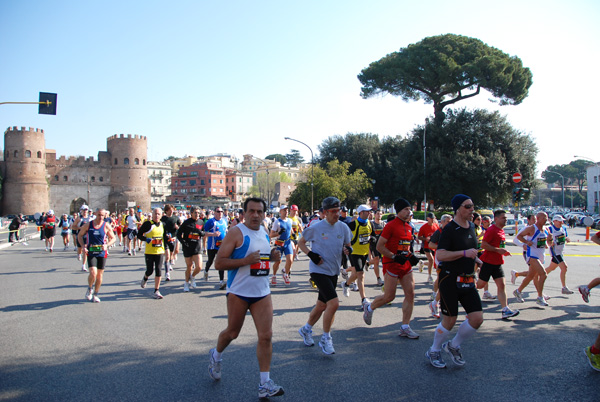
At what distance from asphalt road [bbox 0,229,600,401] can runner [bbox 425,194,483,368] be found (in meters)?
0.25

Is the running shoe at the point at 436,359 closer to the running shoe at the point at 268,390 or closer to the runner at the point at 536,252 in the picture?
the running shoe at the point at 268,390

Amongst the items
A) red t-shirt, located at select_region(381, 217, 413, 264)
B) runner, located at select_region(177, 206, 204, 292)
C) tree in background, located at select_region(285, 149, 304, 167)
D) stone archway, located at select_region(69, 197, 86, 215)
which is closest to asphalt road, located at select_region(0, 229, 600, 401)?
runner, located at select_region(177, 206, 204, 292)

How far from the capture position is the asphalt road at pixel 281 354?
13.5ft

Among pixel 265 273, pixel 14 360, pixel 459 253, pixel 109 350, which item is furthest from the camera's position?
pixel 109 350

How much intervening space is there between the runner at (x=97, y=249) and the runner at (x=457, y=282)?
5.92 metres

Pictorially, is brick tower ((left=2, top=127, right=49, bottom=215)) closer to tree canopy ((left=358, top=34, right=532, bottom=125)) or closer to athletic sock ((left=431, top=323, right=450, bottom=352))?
tree canopy ((left=358, top=34, right=532, bottom=125))

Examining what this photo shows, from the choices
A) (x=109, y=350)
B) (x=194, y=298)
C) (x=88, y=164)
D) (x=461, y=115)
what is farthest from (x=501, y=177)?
(x=88, y=164)

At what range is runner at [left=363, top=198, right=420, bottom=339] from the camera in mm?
5871

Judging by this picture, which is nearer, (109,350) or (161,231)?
(109,350)

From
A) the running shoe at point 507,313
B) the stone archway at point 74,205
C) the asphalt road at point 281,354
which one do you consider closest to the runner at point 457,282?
the asphalt road at point 281,354

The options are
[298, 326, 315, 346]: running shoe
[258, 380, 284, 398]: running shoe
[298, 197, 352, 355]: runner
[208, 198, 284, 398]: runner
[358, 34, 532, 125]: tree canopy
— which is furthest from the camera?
[358, 34, 532, 125]: tree canopy

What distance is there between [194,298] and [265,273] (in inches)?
195

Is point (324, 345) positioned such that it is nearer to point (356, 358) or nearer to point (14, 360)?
point (356, 358)

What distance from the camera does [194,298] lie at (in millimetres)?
8586
